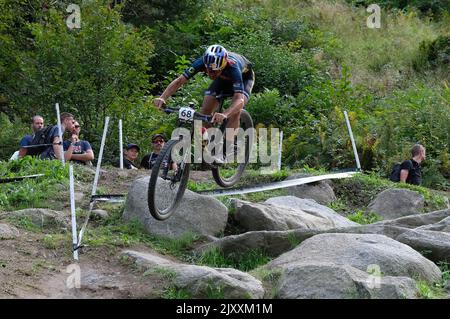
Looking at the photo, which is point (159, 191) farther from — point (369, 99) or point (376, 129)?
point (369, 99)

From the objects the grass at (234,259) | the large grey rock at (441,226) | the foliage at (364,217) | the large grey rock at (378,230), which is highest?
the large grey rock at (378,230)

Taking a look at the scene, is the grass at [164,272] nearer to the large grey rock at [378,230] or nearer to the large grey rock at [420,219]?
the large grey rock at [378,230]

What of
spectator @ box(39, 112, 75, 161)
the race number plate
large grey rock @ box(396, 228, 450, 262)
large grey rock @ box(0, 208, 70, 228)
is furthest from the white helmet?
spectator @ box(39, 112, 75, 161)

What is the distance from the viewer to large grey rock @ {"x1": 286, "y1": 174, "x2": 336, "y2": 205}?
45.3 feet

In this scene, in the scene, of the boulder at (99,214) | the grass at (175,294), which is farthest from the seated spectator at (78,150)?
the grass at (175,294)

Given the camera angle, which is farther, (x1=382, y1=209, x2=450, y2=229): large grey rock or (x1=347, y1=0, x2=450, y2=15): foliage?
(x1=347, y1=0, x2=450, y2=15): foliage

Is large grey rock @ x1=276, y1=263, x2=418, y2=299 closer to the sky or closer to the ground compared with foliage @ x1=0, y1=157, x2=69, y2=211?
closer to the ground

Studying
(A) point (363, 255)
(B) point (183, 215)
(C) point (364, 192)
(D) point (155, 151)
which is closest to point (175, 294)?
(A) point (363, 255)

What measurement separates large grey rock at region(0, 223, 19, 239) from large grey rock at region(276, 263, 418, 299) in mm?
3267

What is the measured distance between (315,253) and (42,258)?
2800 millimetres

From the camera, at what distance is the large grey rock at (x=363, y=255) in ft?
27.6

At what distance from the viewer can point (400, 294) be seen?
7520mm

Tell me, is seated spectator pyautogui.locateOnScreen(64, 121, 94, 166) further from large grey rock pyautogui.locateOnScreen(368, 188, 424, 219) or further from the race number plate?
large grey rock pyautogui.locateOnScreen(368, 188, 424, 219)

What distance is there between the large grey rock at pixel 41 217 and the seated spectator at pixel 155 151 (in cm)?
284
